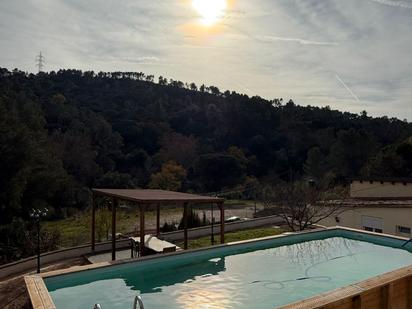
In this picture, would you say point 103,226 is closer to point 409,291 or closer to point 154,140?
point 409,291

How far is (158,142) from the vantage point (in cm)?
5144

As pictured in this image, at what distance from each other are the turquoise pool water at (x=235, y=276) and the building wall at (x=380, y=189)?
8430 millimetres

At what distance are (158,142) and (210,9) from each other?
41.3 meters

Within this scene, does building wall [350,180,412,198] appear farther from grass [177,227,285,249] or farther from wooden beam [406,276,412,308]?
wooden beam [406,276,412,308]

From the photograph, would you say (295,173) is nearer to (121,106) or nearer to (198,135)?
(198,135)

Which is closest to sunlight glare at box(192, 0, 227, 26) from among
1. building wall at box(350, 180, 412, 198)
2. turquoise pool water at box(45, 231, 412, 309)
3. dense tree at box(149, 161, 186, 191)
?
turquoise pool water at box(45, 231, 412, 309)

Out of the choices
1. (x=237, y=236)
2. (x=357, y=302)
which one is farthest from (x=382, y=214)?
(x=357, y=302)

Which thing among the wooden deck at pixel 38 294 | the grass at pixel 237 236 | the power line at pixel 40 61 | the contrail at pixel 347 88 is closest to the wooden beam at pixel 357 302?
the wooden deck at pixel 38 294

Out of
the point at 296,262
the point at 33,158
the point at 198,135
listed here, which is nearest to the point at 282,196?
the point at 296,262

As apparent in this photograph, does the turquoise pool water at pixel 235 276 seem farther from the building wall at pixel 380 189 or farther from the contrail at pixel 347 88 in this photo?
the building wall at pixel 380 189

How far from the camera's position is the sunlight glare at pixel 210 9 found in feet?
33.7

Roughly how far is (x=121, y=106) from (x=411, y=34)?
164ft

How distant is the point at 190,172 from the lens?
48188 millimetres

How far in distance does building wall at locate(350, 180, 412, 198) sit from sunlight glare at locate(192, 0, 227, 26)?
14.3 meters
